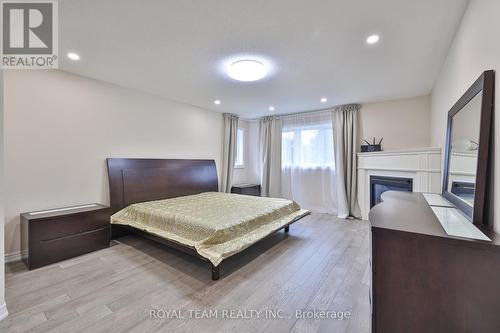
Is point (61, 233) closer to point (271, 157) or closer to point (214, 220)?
point (214, 220)

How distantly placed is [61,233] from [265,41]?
3.16 meters

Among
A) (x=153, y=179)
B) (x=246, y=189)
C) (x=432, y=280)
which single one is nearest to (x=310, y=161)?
(x=246, y=189)

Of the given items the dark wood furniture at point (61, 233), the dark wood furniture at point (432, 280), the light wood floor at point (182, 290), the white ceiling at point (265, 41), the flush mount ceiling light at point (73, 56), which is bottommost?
the light wood floor at point (182, 290)

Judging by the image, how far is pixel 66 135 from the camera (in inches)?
115

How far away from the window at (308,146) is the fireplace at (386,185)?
102 cm

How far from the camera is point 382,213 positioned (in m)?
1.44

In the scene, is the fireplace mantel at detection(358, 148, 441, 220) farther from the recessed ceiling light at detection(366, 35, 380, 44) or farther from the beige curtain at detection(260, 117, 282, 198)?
the beige curtain at detection(260, 117, 282, 198)

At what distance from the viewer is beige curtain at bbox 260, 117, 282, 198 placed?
5.53 meters

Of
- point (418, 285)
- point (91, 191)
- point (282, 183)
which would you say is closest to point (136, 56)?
point (91, 191)

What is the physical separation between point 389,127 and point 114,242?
17.0 feet

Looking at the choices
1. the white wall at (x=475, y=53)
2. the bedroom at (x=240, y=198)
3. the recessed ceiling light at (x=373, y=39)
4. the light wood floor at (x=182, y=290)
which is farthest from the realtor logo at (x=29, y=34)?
the white wall at (x=475, y=53)

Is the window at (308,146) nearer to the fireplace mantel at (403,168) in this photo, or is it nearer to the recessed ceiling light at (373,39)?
the fireplace mantel at (403,168)

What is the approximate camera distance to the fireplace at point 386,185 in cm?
338

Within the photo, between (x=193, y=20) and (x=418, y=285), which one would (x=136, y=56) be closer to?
(x=193, y=20)
